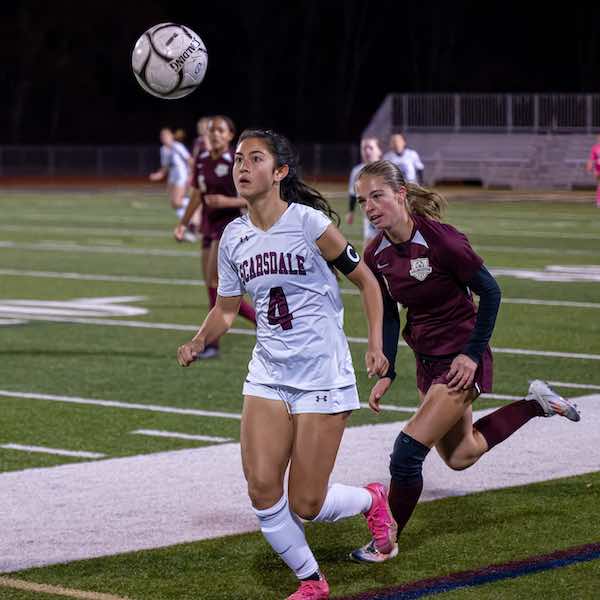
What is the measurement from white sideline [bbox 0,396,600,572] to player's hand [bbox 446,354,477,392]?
2.97ft

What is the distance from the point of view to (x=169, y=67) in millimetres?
7867

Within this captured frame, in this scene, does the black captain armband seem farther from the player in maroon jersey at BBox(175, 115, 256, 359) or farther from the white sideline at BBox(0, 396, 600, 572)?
the player in maroon jersey at BBox(175, 115, 256, 359)

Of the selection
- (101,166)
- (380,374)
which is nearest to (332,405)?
(380,374)

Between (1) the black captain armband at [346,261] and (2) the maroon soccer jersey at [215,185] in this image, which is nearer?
(1) the black captain armband at [346,261]

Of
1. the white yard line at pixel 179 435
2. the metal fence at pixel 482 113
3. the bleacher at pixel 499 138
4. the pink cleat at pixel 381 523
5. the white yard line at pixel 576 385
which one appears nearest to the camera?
the pink cleat at pixel 381 523

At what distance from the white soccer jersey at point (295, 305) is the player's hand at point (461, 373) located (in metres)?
0.70

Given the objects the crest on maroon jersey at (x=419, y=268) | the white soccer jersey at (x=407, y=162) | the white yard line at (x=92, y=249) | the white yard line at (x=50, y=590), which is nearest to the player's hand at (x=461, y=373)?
the crest on maroon jersey at (x=419, y=268)

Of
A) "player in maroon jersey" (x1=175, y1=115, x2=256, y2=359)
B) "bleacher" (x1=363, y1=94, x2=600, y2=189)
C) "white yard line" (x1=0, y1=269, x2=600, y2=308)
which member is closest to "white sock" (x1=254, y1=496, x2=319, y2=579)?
"player in maroon jersey" (x1=175, y1=115, x2=256, y2=359)

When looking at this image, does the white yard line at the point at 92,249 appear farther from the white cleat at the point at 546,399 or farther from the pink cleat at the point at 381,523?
the pink cleat at the point at 381,523

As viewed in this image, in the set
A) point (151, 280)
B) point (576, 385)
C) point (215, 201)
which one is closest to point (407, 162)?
point (151, 280)

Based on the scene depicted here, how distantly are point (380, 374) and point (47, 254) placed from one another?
18523 mm

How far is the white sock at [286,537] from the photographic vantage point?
19.2ft

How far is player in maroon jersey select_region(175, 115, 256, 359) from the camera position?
523 inches

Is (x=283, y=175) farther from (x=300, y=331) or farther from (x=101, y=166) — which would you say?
(x=101, y=166)
